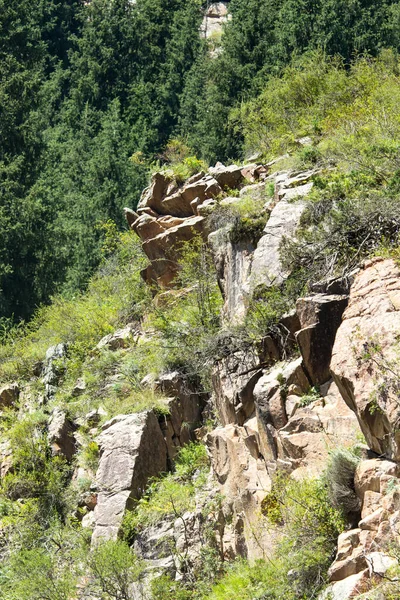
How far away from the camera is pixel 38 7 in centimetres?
5175

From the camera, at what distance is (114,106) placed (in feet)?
138

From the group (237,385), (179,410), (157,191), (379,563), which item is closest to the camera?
(379,563)

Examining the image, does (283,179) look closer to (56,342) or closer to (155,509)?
(155,509)

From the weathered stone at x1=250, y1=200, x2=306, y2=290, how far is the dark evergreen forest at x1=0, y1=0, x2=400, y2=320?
14622mm

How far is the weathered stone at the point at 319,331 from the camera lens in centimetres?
1079

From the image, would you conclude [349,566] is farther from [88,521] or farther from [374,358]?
[88,521]

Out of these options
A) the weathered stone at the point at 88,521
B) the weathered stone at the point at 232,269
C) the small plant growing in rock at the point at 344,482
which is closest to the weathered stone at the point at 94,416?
the weathered stone at the point at 88,521

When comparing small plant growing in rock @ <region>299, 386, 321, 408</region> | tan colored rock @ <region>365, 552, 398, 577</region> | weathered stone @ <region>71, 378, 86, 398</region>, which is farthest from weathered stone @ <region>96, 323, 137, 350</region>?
tan colored rock @ <region>365, 552, 398, 577</region>

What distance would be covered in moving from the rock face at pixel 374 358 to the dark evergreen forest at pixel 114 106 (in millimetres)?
18082

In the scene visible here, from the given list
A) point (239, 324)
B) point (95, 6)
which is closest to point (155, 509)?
point (239, 324)

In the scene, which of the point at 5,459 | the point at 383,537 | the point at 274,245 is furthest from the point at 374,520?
the point at 5,459

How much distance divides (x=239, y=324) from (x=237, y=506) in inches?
92.5

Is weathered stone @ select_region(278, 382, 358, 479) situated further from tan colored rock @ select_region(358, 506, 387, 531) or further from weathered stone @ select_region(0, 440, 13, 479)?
weathered stone @ select_region(0, 440, 13, 479)

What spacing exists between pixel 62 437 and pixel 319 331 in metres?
7.77
